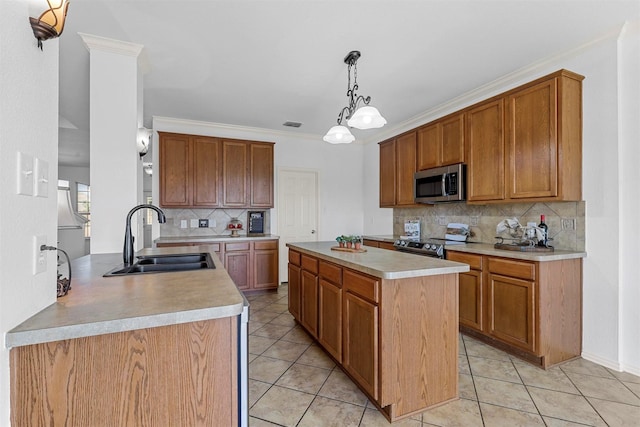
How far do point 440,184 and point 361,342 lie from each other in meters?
2.29

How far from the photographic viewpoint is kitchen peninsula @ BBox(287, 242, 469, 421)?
175cm

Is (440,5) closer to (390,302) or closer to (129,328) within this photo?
(390,302)

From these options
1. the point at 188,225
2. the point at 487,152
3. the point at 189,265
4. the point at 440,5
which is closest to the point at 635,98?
the point at 487,152

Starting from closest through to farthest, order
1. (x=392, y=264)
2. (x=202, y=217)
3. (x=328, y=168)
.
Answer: (x=392, y=264) < (x=202, y=217) < (x=328, y=168)

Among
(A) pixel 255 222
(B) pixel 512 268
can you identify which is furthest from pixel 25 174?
(A) pixel 255 222

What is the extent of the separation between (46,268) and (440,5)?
257cm

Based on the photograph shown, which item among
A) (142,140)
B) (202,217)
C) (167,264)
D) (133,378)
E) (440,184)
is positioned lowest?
(133,378)

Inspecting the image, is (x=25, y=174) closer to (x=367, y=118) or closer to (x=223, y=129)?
(x=367, y=118)

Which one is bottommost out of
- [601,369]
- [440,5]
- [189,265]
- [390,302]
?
[601,369]

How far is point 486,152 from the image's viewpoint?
3.06 metres

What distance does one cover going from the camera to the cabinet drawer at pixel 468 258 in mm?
2822

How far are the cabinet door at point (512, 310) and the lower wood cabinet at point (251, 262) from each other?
292 cm

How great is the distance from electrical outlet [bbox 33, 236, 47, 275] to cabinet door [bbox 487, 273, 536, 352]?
291 cm

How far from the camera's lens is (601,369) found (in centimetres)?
235
